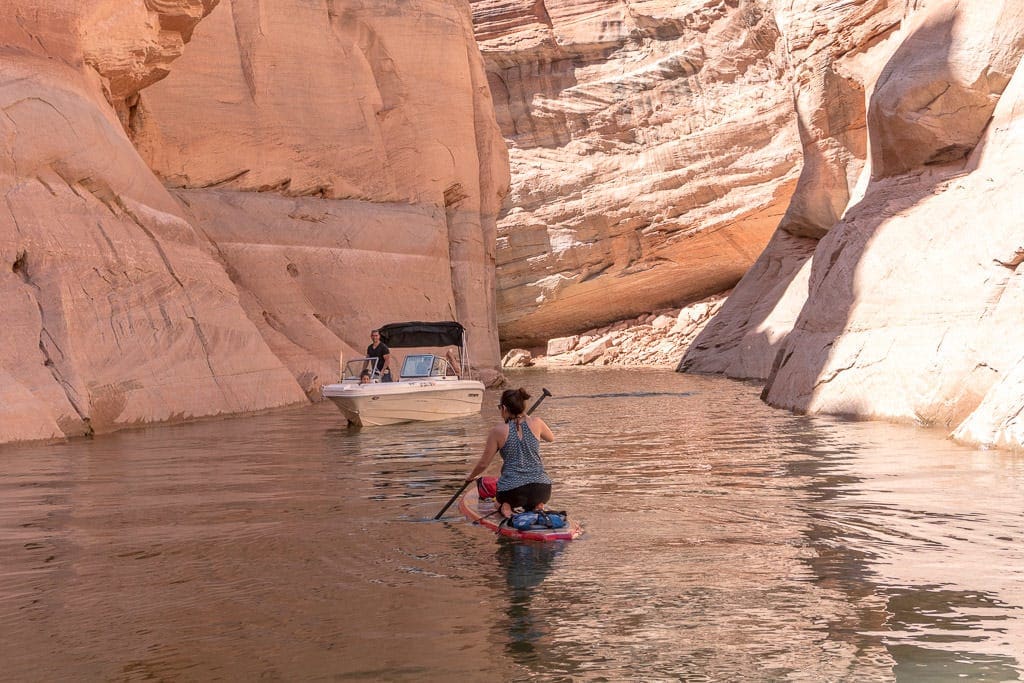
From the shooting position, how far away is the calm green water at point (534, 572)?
4883 millimetres

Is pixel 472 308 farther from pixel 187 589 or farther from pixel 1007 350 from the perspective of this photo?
pixel 187 589

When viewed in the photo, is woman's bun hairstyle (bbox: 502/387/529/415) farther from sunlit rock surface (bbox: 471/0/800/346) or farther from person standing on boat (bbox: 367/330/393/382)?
sunlit rock surface (bbox: 471/0/800/346)

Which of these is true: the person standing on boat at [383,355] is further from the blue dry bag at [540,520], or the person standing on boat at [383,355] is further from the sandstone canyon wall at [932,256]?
the blue dry bag at [540,520]

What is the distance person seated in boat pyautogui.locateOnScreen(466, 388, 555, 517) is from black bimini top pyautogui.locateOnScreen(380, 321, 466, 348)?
13661mm

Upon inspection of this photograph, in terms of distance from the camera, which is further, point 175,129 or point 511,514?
point 175,129

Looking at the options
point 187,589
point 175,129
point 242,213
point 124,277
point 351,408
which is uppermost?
point 175,129

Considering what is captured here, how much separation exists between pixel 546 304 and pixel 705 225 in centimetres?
802

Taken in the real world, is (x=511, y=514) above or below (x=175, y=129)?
below

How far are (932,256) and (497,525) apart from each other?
9.85 metres

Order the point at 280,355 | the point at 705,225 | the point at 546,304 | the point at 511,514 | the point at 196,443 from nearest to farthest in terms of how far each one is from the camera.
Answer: the point at 511,514, the point at 196,443, the point at 280,355, the point at 705,225, the point at 546,304

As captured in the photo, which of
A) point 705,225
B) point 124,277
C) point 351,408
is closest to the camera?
point 351,408

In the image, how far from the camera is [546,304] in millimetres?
50312

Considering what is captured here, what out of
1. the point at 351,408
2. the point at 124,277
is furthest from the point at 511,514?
the point at 124,277

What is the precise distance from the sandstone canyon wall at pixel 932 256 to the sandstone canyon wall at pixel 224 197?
34.1 feet
